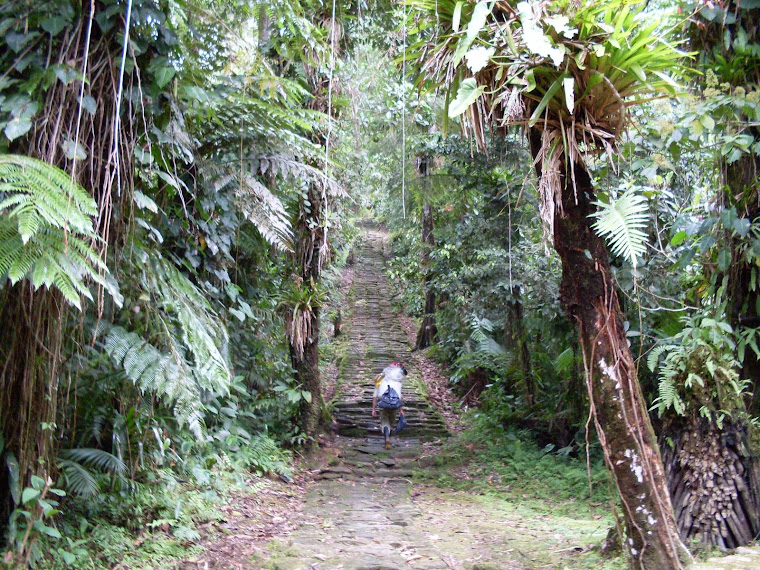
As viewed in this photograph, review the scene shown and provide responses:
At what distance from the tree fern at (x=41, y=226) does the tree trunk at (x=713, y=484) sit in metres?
3.66

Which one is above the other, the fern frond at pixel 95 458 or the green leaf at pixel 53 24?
the green leaf at pixel 53 24

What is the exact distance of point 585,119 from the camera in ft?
11.5

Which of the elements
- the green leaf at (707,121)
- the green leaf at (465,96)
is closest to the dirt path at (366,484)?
the green leaf at (465,96)

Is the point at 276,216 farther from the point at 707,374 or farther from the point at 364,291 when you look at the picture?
the point at 364,291

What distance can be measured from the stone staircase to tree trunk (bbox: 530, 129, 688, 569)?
8.02 metres

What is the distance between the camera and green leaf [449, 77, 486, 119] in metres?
3.39

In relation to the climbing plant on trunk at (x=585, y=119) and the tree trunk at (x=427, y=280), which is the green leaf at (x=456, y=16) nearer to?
the climbing plant on trunk at (x=585, y=119)

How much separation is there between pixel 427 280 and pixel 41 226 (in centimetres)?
1397

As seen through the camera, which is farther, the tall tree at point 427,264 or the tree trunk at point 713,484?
the tall tree at point 427,264

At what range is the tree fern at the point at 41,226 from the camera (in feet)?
7.91

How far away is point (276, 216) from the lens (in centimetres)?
570

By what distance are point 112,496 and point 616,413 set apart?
3.81m

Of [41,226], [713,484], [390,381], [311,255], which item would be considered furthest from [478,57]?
[390,381]

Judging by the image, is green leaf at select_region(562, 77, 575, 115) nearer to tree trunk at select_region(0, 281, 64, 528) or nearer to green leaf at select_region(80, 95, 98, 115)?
green leaf at select_region(80, 95, 98, 115)
